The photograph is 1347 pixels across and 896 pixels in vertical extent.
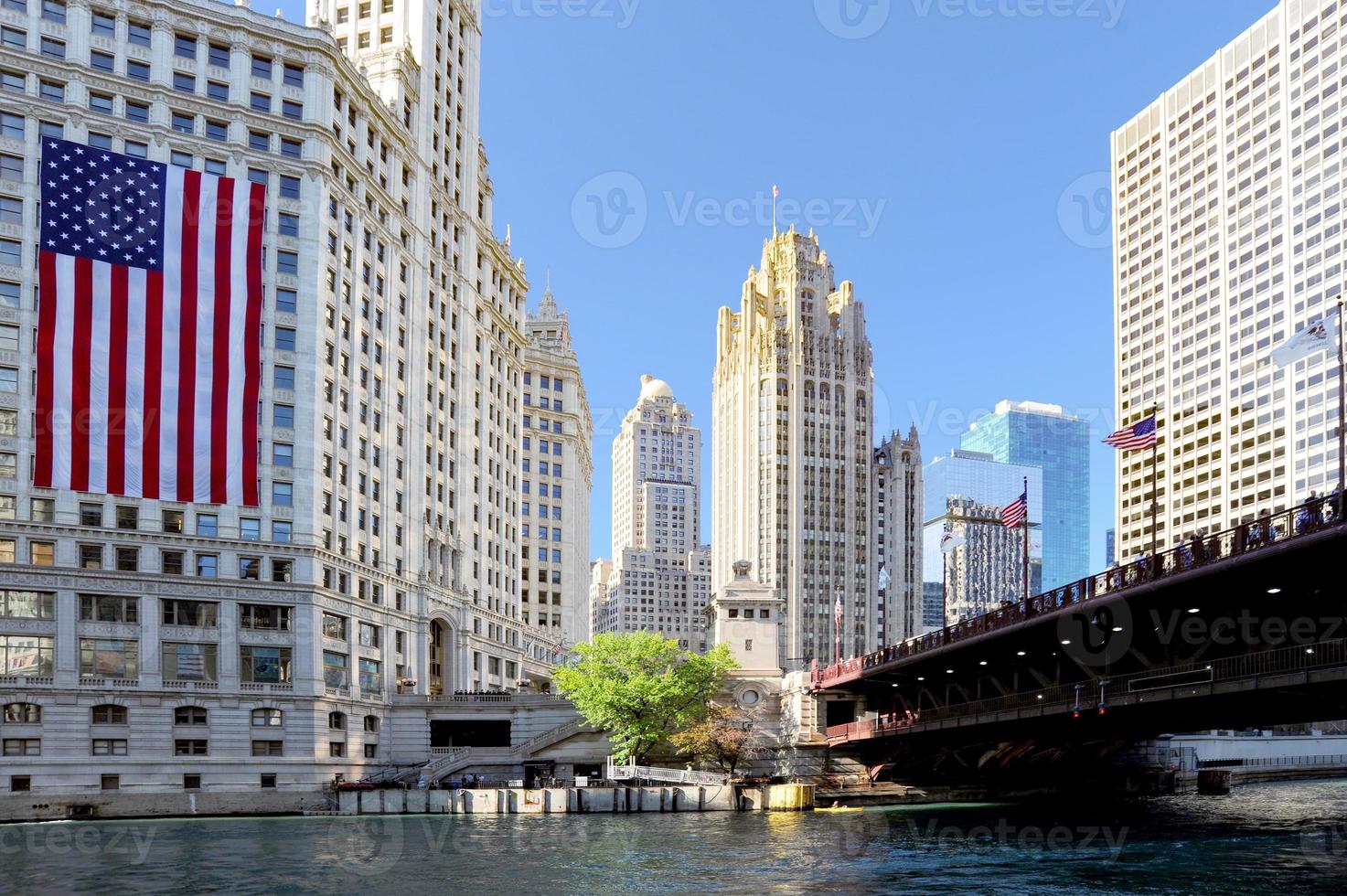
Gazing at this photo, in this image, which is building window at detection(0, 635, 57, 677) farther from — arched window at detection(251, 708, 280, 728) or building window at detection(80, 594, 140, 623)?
arched window at detection(251, 708, 280, 728)

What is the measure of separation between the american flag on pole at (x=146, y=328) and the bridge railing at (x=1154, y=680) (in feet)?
169

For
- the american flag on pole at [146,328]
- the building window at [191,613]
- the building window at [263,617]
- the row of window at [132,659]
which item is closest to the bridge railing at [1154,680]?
the building window at [263,617]

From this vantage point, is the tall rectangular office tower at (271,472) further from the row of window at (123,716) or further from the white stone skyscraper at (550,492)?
the white stone skyscraper at (550,492)

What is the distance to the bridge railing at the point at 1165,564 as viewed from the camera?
50594 millimetres

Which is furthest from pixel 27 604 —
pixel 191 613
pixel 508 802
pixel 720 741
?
pixel 720 741

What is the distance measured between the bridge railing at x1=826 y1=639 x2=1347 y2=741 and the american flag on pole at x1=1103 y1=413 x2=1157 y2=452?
→ 12.1 meters

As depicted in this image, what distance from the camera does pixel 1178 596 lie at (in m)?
61.0

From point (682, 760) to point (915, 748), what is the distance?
18736 millimetres

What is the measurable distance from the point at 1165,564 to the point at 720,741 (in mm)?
53051

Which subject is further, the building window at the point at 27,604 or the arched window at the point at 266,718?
the arched window at the point at 266,718

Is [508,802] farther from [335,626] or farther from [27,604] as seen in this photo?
[27,604]

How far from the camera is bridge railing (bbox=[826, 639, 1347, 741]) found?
181 ft

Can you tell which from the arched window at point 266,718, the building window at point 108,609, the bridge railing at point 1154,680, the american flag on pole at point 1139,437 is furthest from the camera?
the arched window at point 266,718

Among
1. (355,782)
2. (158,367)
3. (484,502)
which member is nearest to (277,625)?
(355,782)
